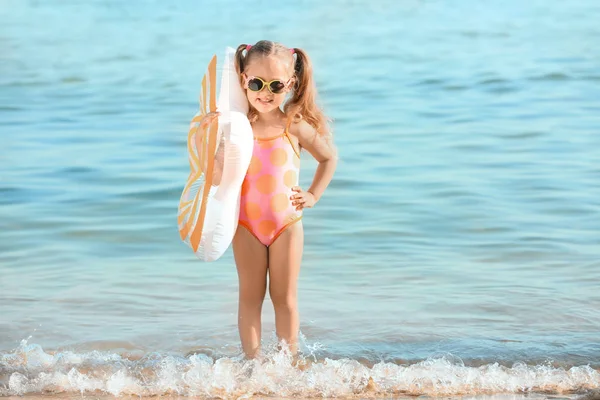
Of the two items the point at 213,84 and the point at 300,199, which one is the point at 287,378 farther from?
the point at 213,84

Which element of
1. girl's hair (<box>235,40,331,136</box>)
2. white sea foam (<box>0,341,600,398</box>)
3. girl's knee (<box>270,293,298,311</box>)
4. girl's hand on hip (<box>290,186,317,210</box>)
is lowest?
white sea foam (<box>0,341,600,398</box>)

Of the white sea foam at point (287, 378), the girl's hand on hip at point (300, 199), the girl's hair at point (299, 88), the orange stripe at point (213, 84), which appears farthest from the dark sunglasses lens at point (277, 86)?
the white sea foam at point (287, 378)

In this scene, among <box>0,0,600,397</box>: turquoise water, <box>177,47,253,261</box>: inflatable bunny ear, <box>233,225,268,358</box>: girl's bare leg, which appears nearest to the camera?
<box>177,47,253,261</box>: inflatable bunny ear

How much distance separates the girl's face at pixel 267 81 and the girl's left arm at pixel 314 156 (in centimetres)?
13

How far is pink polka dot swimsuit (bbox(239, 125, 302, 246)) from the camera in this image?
3.91 meters

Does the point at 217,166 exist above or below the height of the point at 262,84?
below

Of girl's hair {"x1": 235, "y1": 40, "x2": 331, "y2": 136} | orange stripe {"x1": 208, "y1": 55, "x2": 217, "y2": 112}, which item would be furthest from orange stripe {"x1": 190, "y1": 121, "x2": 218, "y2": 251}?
girl's hair {"x1": 235, "y1": 40, "x2": 331, "y2": 136}

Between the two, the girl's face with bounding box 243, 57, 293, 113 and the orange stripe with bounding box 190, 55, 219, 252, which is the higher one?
the girl's face with bounding box 243, 57, 293, 113

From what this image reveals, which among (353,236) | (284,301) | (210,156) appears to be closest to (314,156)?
(210,156)

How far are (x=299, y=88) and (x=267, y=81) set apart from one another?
0.56 ft

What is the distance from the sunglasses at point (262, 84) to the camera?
381 cm

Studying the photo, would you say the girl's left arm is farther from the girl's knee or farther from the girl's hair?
the girl's knee

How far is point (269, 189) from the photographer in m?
3.93

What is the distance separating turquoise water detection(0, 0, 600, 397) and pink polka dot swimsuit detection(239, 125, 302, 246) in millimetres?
575
